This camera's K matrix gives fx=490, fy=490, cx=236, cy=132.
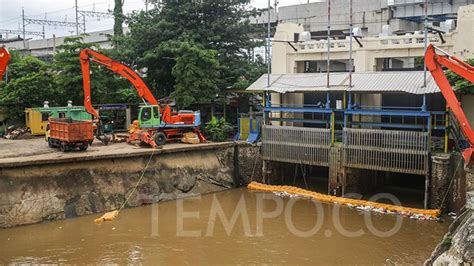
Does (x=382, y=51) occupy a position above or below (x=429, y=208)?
above

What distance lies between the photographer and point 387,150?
20.0 meters

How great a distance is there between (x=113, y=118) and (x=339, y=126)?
43.7 ft

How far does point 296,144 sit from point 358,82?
3.92 metres

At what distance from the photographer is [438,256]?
38.5ft

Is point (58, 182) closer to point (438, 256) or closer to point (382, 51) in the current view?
point (438, 256)

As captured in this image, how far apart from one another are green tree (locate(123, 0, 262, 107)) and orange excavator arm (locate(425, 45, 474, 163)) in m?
12.8

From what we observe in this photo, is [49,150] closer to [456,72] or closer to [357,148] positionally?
[357,148]

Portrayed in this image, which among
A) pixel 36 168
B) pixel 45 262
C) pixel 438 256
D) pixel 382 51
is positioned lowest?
pixel 45 262

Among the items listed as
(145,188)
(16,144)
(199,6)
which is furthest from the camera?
(199,6)

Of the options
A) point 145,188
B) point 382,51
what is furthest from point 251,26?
point 145,188

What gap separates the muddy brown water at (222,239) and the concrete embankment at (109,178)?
0.68 meters

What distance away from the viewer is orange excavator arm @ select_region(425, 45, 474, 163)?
661 inches

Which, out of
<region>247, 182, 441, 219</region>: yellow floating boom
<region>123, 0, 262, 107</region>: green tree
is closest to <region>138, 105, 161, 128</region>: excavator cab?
<region>123, 0, 262, 107</region>: green tree

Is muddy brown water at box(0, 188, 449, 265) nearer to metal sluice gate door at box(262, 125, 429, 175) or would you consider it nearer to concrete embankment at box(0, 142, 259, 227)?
concrete embankment at box(0, 142, 259, 227)
